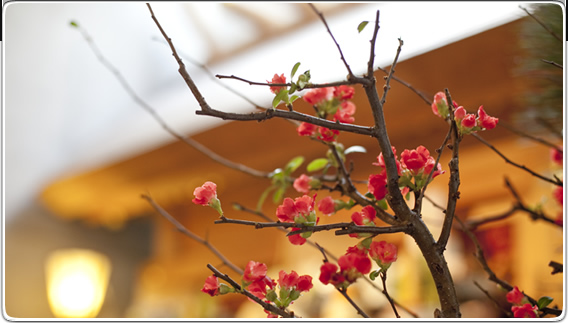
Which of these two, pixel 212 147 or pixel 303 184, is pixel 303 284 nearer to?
pixel 303 184

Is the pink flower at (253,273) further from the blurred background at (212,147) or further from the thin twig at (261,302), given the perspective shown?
the blurred background at (212,147)

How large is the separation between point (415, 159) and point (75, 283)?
269 cm

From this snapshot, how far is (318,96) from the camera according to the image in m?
0.39

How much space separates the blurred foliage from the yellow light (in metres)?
2.58

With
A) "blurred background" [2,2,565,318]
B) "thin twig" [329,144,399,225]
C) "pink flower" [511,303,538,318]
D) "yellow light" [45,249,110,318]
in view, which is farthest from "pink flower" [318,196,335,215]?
"yellow light" [45,249,110,318]

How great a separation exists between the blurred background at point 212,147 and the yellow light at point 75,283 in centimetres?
3

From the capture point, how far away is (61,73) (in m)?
2.94

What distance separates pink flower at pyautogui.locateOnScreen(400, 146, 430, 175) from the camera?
336 mm

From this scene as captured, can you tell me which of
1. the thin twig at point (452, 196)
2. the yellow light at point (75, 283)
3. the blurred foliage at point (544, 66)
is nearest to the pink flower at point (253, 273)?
the thin twig at point (452, 196)

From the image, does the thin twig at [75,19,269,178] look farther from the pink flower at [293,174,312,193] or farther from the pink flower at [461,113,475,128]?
the pink flower at [461,113,475,128]

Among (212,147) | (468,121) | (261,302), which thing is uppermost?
(212,147)

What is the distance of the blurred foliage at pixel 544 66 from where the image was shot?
43 cm

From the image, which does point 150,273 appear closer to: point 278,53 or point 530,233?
point 278,53

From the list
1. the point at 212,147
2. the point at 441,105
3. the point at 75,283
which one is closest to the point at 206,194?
the point at 441,105
